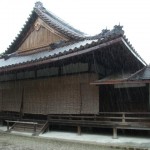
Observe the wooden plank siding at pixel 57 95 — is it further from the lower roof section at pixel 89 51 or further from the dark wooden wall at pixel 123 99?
the lower roof section at pixel 89 51

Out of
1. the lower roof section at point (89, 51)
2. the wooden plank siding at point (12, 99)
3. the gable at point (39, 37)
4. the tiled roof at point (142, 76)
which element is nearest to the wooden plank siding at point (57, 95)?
the wooden plank siding at point (12, 99)

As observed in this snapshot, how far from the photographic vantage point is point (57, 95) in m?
15.0

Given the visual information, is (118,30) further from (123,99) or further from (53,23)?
(53,23)

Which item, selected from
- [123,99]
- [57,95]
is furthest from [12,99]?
[123,99]

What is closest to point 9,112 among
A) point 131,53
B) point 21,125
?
point 21,125

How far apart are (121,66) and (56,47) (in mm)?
3918

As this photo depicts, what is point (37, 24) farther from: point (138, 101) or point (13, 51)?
point (138, 101)

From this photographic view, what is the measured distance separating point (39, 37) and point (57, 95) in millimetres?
5188

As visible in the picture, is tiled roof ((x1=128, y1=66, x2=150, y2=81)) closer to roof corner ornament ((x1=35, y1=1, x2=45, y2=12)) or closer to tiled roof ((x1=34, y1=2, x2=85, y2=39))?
tiled roof ((x1=34, y1=2, x2=85, y2=39))

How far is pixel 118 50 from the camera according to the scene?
43.2ft

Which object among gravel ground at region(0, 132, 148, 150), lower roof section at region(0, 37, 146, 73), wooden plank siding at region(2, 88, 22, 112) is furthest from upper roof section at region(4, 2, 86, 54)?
gravel ground at region(0, 132, 148, 150)

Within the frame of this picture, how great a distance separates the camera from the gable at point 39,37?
17.6 meters

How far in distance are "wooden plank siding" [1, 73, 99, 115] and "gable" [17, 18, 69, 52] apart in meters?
2.95

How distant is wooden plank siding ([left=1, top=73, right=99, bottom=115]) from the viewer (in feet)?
45.3
